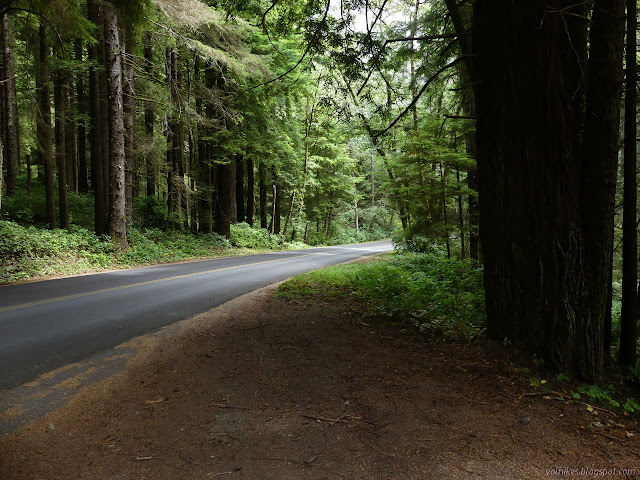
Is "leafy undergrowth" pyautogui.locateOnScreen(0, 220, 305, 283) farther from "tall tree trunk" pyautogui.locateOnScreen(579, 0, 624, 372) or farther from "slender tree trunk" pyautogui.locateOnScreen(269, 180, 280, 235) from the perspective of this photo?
"tall tree trunk" pyautogui.locateOnScreen(579, 0, 624, 372)

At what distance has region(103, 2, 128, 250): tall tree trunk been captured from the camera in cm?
1348

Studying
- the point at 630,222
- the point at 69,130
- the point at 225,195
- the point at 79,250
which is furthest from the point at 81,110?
the point at 630,222

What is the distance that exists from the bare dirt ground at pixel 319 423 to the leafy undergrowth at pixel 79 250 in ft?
28.4

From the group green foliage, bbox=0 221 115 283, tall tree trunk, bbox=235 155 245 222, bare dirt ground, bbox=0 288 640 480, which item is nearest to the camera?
bare dirt ground, bbox=0 288 640 480

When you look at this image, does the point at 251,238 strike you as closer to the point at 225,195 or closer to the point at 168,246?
the point at 225,195

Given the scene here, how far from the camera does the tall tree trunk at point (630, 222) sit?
4559 millimetres

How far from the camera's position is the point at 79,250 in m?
12.9

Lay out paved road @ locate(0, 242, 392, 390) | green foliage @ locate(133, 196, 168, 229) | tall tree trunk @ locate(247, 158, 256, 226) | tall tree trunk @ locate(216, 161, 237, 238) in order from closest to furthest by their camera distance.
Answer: paved road @ locate(0, 242, 392, 390)
green foliage @ locate(133, 196, 168, 229)
tall tree trunk @ locate(216, 161, 237, 238)
tall tree trunk @ locate(247, 158, 256, 226)

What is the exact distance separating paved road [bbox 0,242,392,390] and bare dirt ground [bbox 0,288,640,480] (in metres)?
1.12

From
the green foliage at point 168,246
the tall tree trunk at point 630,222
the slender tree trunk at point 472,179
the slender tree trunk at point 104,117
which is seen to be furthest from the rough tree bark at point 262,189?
the tall tree trunk at point 630,222

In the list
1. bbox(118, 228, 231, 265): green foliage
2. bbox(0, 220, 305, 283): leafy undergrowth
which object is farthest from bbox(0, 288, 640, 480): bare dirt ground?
bbox(118, 228, 231, 265): green foliage

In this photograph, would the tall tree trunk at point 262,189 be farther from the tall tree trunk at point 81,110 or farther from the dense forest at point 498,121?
the tall tree trunk at point 81,110

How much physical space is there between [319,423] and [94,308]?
236 inches

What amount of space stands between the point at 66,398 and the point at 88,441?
981 millimetres
